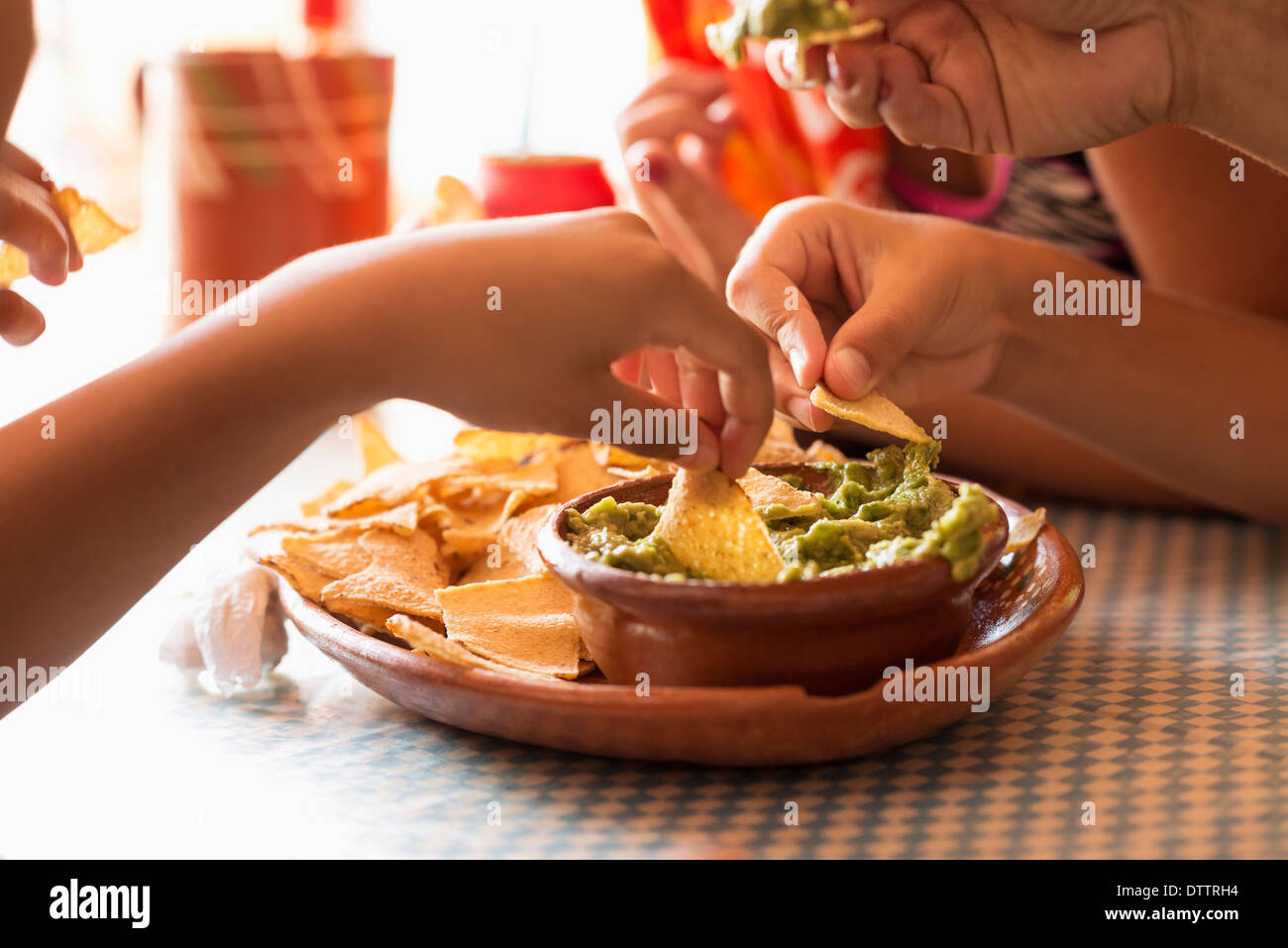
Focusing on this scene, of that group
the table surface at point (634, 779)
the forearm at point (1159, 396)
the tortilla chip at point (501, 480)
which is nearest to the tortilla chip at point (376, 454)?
the tortilla chip at point (501, 480)

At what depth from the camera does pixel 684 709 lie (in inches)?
34.0

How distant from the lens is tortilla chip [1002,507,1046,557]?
113 centimetres

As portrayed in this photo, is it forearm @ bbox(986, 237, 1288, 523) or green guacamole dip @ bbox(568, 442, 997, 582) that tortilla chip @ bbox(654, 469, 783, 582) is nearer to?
green guacamole dip @ bbox(568, 442, 997, 582)

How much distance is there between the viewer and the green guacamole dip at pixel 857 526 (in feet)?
2.97

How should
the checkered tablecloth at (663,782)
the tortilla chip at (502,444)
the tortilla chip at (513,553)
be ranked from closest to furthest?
1. the checkered tablecloth at (663,782)
2. the tortilla chip at (513,553)
3. the tortilla chip at (502,444)

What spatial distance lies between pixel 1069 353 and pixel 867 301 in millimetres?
395

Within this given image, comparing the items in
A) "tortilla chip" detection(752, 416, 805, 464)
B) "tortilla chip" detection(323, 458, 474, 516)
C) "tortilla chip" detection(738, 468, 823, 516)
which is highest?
"tortilla chip" detection(738, 468, 823, 516)

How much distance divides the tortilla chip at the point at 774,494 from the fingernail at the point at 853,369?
10 centimetres

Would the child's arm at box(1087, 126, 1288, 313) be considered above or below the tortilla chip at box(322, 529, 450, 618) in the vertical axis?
above

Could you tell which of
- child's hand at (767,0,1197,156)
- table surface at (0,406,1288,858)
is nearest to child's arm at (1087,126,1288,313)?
child's hand at (767,0,1197,156)

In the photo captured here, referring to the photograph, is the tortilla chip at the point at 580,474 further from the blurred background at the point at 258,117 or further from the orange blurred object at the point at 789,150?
the orange blurred object at the point at 789,150

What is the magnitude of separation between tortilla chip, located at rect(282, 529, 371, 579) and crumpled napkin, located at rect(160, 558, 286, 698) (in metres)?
0.03
